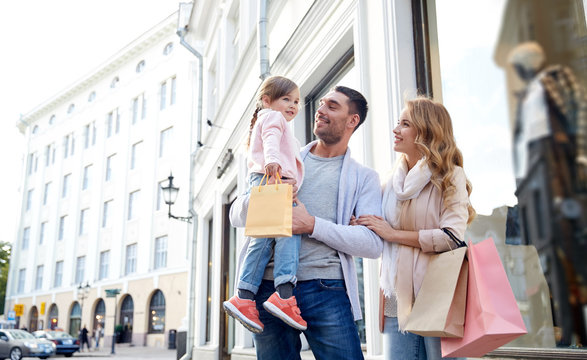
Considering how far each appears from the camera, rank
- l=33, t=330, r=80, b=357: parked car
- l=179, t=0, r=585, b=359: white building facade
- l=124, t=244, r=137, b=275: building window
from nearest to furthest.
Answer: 1. l=179, t=0, r=585, b=359: white building facade
2. l=33, t=330, r=80, b=357: parked car
3. l=124, t=244, r=137, b=275: building window

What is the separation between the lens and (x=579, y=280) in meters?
3.85

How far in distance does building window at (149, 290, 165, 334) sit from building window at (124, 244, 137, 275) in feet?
8.86

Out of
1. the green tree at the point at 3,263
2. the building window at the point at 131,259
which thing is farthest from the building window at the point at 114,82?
the green tree at the point at 3,263

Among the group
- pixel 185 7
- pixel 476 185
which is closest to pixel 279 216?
pixel 476 185

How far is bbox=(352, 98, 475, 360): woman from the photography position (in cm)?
236

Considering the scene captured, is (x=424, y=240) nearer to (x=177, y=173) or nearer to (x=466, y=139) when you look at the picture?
(x=466, y=139)

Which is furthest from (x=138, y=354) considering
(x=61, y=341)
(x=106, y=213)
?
(x=106, y=213)

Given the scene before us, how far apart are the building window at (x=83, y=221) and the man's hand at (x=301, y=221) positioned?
124ft

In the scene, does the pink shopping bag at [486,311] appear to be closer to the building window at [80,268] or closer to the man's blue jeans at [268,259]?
the man's blue jeans at [268,259]

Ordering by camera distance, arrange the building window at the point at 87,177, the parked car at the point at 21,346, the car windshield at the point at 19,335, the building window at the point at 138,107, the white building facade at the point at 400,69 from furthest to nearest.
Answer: the building window at the point at 87,177 → the building window at the point at 138,107 → the car windshield at the point at 19,335 → the parked car at the point at 21,346 → the white building facade at the point at 400,69

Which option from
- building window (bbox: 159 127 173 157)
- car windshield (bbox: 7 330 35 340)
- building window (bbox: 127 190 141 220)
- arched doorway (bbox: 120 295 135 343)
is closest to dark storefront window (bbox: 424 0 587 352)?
car windshield (bbox: 7 330 35 340)

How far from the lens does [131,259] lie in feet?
108

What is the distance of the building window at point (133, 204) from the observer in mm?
33688

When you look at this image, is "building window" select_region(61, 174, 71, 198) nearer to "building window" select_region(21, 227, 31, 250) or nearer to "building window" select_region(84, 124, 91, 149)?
"building window" select_region(84, 124, 91, 149)
